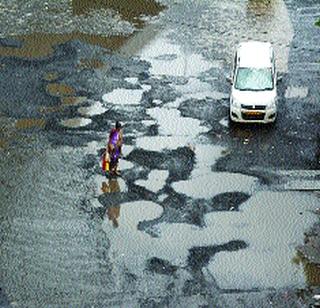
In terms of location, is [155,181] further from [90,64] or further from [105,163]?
[90,64]

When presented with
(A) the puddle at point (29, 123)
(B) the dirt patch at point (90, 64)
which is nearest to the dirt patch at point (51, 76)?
(B) the dirt patch at point (90, 64)

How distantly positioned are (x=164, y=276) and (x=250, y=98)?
7836 mm

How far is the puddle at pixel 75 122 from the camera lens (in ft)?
70.5

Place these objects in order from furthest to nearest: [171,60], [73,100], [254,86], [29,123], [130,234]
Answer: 1. [171,60]
2. [73,100]
3. [254,86]
4. [29,123]
5. [130,234]

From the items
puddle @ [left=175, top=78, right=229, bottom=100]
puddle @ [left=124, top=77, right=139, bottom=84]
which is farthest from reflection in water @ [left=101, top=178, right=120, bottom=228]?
puddle @ [left=124, top=77, right=139, bottom=84]

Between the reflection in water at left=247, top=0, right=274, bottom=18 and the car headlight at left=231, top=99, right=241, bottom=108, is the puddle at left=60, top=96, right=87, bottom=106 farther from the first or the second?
the reflection in water at left=247, top=0, right=274, bottom=18

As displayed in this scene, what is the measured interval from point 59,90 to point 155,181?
6379mm

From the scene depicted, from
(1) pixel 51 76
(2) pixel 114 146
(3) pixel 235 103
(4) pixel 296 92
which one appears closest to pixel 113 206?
(2) pixel 114 146

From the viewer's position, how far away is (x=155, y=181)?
18.7 meters

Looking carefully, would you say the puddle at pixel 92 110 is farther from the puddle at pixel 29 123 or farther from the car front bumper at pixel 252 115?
the car front bumper at pixel 252 115

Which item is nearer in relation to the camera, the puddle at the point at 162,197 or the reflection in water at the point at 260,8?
the puddle at the point at 162,197

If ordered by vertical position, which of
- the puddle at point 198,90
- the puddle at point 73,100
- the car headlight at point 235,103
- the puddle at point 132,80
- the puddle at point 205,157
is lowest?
the puddle at point 205,157

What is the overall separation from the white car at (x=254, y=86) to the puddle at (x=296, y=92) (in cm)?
140

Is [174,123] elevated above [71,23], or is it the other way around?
A: [71,23]
